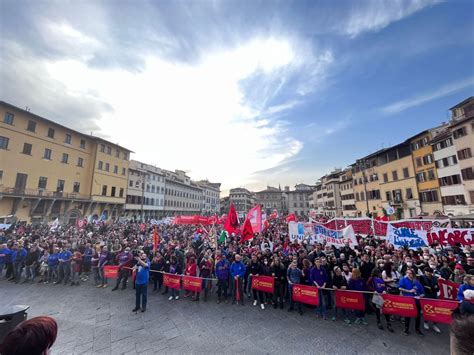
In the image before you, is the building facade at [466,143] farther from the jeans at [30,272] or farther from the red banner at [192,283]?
the jeans at [30,272]

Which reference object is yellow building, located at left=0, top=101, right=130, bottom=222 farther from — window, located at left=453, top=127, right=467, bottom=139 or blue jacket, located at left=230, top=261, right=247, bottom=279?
window, located at left=453, top=127, right=467, bottom=139

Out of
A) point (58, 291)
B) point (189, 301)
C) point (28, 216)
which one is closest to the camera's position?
point (189, 301)

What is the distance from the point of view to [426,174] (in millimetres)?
30375

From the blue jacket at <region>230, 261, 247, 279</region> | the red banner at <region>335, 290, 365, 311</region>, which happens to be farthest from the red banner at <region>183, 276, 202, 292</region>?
the red banner at <region>335, 290, 365, 311</region>

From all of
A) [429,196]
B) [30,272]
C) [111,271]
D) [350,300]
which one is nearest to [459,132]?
[429,196]

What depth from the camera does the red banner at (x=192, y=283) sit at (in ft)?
29.3

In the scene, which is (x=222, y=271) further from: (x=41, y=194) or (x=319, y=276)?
(x=41, y=194)

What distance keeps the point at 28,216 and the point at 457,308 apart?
4035 centimetres

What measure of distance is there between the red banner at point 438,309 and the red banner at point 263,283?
4626 mm

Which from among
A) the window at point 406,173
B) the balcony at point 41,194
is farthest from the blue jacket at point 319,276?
the balcony at point 41,194

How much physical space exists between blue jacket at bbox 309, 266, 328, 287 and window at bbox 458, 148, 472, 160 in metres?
28.0

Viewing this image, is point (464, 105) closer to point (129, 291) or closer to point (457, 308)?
point (457, 308)

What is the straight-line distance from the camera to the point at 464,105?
25188 millimetres

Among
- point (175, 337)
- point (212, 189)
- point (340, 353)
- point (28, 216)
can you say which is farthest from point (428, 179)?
point (212, 189)
